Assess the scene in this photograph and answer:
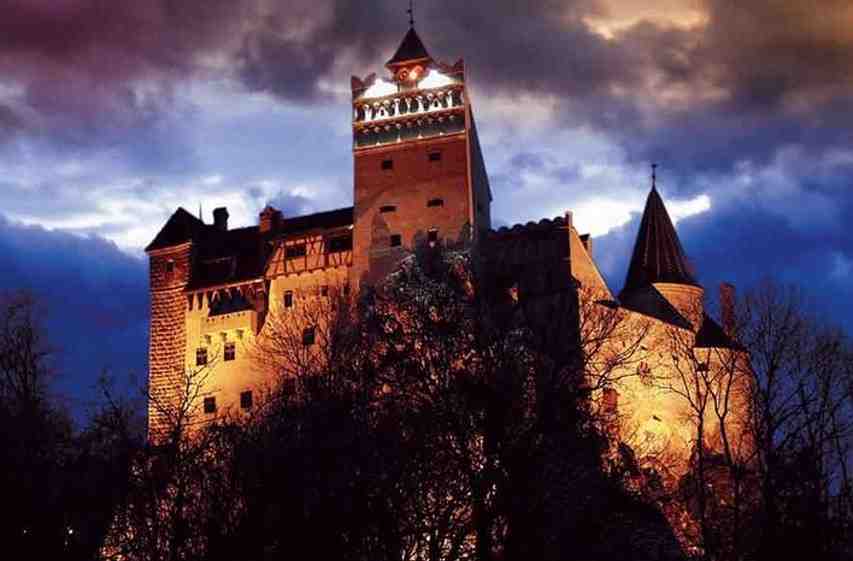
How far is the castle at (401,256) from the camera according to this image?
5203 centimetres

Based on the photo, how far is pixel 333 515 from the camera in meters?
28.5

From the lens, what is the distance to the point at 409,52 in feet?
188

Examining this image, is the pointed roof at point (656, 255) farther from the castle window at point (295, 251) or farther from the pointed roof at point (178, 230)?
the pointed roof at point (178, 230)

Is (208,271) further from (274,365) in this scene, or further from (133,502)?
(133,502)

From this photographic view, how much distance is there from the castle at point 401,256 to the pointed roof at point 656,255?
0.21 ft

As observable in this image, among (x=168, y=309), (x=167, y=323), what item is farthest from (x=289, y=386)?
(x=168, y=309)

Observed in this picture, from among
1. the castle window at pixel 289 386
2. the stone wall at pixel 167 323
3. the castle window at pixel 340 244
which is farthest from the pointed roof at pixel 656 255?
the stone wall at pixel 167 323

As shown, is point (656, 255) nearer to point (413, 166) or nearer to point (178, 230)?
point (413, 166)

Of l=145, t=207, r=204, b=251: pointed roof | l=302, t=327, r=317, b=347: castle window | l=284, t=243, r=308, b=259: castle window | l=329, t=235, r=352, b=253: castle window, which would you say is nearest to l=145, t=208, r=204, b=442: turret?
l=145, t=207, r=204, b=251: pointed roof

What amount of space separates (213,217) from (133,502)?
1321 inches

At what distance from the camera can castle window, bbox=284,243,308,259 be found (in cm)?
5647

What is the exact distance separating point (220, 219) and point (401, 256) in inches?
549

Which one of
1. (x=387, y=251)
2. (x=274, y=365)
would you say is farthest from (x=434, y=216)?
(x=274, y=365)

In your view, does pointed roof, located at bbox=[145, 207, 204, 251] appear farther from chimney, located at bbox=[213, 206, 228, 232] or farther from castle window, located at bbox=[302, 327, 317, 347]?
castle window, located at bbox=[302, 327, 317, 347]
